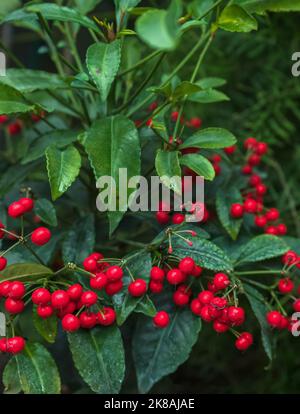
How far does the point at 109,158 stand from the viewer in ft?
2.24

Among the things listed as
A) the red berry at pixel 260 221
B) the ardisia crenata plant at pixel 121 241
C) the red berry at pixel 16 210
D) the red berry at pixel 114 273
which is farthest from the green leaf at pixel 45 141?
the red berry at pixel 260 221

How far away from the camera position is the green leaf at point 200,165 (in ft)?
2.36

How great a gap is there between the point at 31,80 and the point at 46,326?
348 millimetres

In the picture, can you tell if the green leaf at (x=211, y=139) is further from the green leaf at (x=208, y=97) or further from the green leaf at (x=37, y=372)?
the green leaf at (x=37, y=372)

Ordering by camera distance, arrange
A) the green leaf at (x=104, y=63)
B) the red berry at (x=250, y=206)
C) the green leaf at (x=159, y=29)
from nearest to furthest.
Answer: the green leaf at (x=159, y=29), the green leaf at (x=104, y=63), the red berry at (x=250, y=206)

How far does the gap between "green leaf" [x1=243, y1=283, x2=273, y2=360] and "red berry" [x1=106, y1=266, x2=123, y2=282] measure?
0.19 metres

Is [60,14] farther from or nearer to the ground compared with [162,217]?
farther from the ground

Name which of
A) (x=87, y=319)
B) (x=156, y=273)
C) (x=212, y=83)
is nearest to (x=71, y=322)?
(x=87, y=319)

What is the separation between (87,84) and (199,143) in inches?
6.7

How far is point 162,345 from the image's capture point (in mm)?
805

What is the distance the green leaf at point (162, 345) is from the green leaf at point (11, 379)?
166 millimetres

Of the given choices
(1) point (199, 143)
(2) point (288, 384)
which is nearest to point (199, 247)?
(1) point (199, 143)

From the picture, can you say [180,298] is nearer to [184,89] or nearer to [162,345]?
[162,345]

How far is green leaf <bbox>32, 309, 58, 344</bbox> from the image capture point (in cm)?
74
